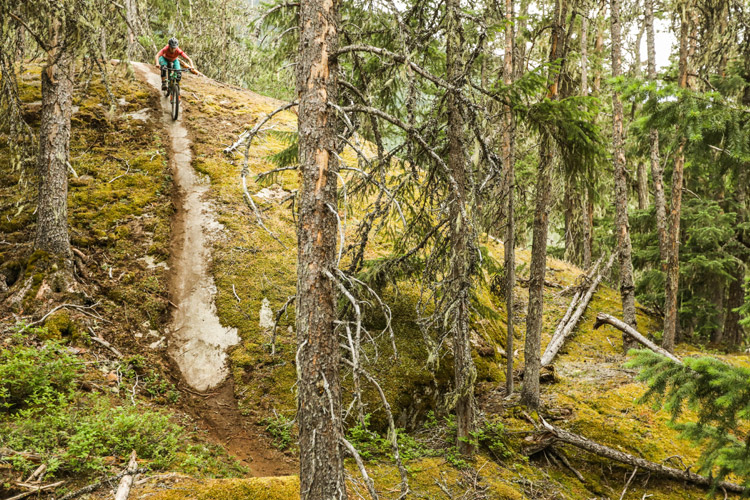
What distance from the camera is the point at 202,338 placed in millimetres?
7742

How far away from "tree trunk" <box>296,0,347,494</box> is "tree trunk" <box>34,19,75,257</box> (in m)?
5.59

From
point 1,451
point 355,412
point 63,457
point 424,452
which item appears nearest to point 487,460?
point 424,452

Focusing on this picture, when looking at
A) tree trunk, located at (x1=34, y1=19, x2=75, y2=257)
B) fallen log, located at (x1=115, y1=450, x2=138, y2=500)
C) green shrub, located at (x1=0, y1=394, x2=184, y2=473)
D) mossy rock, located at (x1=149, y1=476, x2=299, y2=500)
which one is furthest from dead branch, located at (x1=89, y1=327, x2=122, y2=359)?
mossy rock, located at (x1=149, y1=476, x2=299, y2=500)

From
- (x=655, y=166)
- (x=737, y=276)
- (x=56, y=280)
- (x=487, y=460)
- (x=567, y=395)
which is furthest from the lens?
(x=737, y=276)

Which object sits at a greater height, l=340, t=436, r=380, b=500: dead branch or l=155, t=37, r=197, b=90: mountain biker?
l=155, t=37, r=197, b=90: mountain biker

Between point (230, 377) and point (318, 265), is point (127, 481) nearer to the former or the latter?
point (230, 377)

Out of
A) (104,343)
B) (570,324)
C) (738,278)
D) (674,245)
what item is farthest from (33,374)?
(738,278)

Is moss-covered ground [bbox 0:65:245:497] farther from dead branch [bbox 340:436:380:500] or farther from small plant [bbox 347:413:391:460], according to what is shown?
dead branch [bbox 340:436:380:500]

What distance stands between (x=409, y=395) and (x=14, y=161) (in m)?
8.09

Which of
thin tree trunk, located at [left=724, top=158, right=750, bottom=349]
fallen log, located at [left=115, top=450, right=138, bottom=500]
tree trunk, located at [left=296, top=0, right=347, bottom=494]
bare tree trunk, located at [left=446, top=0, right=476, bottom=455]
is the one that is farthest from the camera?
thin tree trunk, located at [left=724, top=158, right=750, bottom=349]

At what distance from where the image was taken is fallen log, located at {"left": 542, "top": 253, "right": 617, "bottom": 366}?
33.6 feet

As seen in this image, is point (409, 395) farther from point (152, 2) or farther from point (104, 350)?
point (152, 2)

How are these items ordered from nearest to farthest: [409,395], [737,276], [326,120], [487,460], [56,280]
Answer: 1. [326,120]
2. [487,460]
3. [56,280]
4. [409,395]
5. [737,276]

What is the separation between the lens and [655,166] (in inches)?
453
